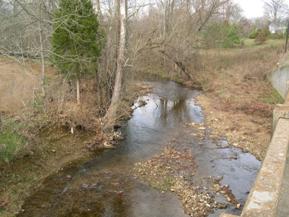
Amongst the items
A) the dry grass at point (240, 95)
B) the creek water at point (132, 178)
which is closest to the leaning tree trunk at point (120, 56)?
the creek water at point (132, 178)

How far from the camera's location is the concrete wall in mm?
5302

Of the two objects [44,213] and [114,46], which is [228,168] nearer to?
[44,213]

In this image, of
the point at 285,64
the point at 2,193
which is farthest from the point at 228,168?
the point at 285,64

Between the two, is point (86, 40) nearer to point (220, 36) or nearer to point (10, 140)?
point (10, 140)

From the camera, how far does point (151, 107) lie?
20.7m

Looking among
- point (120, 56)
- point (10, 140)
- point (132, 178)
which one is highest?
point (120, 56)

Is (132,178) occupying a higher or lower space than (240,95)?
lower

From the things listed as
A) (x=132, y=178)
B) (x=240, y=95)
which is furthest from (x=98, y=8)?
(x=240, y=95)

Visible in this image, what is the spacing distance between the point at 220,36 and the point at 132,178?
2858 centimetres

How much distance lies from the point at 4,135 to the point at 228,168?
7.71 m

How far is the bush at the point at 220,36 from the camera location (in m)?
35.5

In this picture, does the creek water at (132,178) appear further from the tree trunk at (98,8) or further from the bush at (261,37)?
the bush at (261,37)

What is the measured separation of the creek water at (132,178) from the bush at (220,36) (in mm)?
19138

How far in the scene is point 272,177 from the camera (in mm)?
6406
